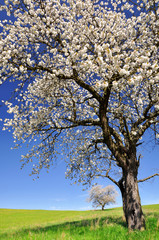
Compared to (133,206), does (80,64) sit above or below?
above

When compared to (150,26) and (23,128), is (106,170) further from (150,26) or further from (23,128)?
(150,26)

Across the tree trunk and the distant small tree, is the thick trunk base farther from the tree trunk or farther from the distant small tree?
the distant small tree

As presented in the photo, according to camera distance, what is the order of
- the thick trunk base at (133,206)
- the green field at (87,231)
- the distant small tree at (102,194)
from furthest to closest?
the distant small tree at (102,194) < the thick trunk base at (133,206) < the green field at (87,231)

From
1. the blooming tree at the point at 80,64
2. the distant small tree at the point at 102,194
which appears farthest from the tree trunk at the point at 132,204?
the distant small tree at the point at 102,194

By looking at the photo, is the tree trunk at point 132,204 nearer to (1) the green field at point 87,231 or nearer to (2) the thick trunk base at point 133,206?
(2) the thick trunk base at point 133,206

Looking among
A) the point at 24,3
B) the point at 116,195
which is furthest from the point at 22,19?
the point at 116,195

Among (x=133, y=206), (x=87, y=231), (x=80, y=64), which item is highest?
(x=80, y=64)

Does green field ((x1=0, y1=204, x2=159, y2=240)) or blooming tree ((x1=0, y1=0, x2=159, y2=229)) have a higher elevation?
blooming tree ((x1=0, y1=0, x2=159, y2=229))

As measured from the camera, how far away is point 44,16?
1066cm

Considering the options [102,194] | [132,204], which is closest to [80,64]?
[132,204]

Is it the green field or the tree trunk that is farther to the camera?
the tree trunk

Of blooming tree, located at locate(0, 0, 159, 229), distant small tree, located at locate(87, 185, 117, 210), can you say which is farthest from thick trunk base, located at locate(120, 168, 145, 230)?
distant small tree, located at locate(87, 185, 117, 210)

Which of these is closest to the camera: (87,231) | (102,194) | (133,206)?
(87,231)

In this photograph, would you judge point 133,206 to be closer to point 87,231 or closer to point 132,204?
point 132,204
